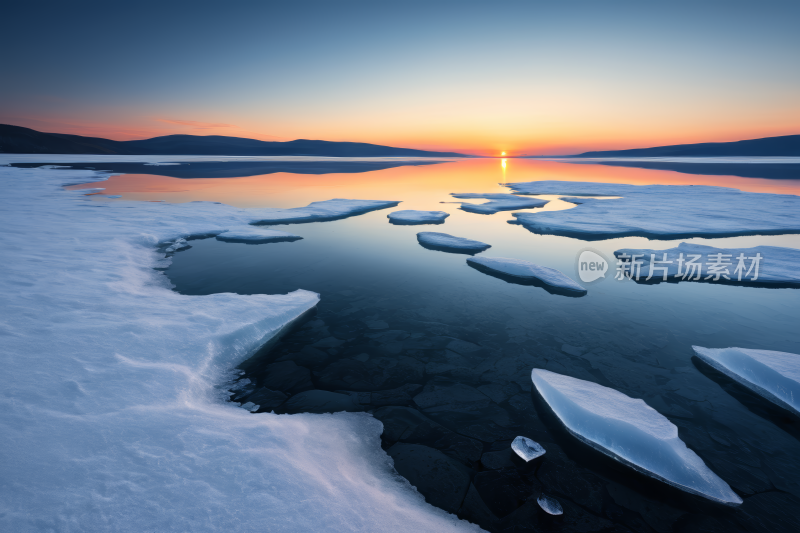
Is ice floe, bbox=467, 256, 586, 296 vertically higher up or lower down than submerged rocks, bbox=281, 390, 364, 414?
higher up

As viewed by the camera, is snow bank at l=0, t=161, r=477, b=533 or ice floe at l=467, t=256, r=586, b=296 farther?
ice floe at l=467, t=256, r=586, b=296

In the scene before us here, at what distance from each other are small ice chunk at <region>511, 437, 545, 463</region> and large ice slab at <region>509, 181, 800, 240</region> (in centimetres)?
751

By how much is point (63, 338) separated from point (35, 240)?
195 inches

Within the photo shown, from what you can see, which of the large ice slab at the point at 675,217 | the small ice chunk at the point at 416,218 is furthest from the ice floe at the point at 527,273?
the small ice chunk at the point at 416,218

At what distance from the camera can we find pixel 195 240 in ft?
28.0

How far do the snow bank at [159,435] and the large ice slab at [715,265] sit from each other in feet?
20.2

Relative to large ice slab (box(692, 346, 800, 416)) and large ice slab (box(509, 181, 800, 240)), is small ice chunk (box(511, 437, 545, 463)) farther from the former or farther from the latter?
large ice slab (box(509, 181, 800, 240))

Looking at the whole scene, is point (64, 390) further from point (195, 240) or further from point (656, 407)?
point (195, 240)

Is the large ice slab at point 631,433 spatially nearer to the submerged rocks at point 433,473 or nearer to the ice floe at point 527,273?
the submerged rocks at point 433,473

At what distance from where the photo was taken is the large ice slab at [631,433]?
7.87 ft

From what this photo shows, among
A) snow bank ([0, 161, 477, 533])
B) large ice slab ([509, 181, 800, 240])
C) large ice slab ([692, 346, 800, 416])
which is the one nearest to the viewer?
snow bank ([0, 161, 477, 533])

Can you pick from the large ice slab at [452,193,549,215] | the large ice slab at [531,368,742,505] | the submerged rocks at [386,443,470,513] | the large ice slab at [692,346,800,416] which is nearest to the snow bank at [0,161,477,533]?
the submerged rocks at [386,443,470,513]

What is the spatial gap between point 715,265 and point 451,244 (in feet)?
16.1

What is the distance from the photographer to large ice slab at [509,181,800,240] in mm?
9102
